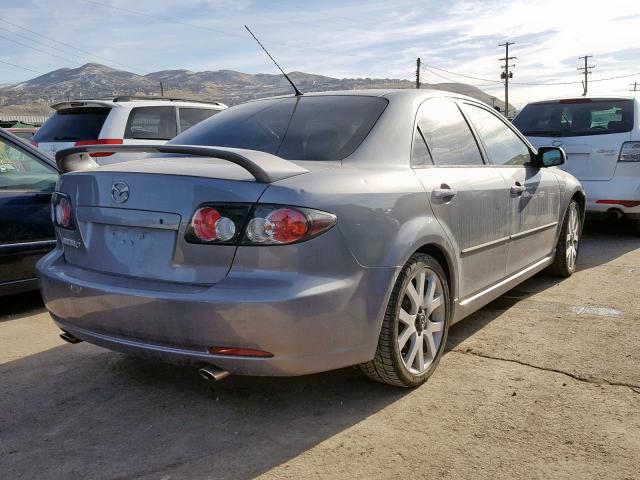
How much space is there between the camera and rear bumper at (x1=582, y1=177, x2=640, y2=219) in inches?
276

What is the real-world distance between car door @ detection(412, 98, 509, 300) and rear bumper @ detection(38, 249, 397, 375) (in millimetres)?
730

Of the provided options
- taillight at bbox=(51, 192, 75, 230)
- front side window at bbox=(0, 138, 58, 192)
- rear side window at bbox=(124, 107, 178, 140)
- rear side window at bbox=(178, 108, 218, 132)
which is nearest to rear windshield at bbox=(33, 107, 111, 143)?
rear side window at bbox=(124, 107, 178, 140)

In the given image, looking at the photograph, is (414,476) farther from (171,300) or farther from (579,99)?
(579,99)

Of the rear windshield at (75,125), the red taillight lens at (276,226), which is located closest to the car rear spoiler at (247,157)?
the red taillight lens at (276,226)

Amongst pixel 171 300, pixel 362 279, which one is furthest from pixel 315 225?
pixel 171 300

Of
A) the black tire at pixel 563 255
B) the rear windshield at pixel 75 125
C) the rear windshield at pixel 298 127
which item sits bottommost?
the black tire at pixel 563 255

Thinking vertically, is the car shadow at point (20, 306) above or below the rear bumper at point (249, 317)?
below

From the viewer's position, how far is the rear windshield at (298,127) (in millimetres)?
3256

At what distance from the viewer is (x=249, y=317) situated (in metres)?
2.55

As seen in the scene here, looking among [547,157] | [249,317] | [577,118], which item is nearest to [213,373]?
[249,317]

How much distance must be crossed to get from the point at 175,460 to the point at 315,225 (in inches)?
43.2

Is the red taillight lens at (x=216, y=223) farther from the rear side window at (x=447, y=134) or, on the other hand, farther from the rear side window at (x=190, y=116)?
the rear side window at (x=190, y=116)

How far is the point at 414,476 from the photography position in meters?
2.46

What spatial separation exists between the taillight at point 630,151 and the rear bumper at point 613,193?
0.21 metres
